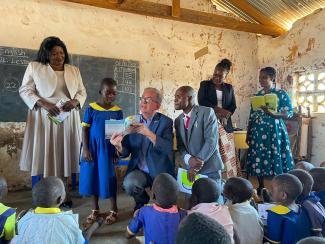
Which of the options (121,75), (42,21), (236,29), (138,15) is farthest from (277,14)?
(42,21)

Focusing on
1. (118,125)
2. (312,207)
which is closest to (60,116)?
(118,125)

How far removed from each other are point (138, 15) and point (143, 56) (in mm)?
701

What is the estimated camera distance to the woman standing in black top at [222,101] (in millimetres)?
3506

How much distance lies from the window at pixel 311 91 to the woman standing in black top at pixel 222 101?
2.83 meters

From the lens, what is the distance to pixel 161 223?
68.7 inches

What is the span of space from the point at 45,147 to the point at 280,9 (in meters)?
4.80

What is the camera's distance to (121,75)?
5230mm

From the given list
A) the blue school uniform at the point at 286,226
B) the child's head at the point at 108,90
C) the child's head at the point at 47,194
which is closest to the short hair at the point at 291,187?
the blue school uniform at the point at 286,226

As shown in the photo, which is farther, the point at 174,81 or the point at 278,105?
the point at 174,81

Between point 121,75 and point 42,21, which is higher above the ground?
point 42,21

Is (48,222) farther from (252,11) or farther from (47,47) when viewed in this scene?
(252,11)

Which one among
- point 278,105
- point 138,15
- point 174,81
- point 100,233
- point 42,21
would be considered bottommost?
point 100,233

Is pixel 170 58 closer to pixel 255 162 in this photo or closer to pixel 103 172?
pixel 255 162

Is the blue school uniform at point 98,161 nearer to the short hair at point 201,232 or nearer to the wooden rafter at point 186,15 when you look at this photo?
the short hair at point 201,232
